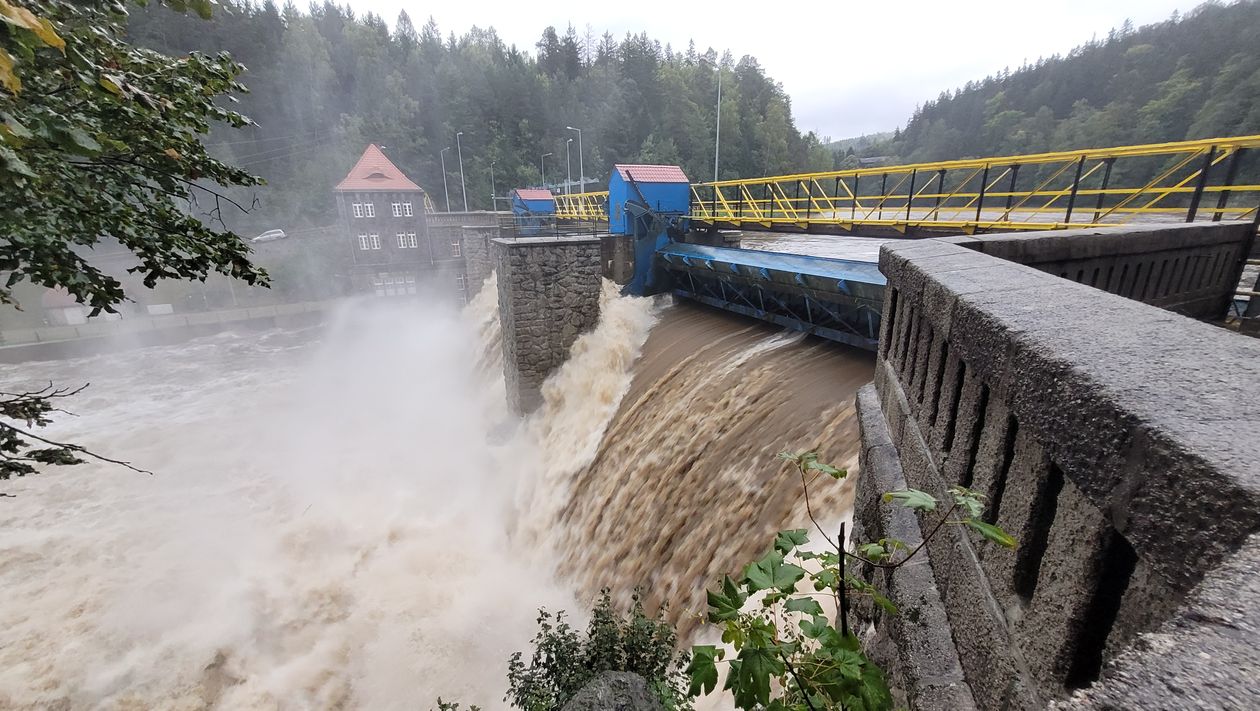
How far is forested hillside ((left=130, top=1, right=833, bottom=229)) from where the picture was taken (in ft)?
181

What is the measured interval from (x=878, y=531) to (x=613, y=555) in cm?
533

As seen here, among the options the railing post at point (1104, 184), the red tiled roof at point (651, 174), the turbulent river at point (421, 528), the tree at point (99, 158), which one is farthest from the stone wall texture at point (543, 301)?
the railing post at point (1104, 184)

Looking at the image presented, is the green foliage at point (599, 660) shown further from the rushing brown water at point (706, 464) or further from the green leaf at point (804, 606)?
the green leaf at point (804, 606)

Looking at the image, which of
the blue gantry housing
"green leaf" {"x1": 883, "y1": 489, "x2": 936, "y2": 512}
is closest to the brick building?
the blue gantry housing

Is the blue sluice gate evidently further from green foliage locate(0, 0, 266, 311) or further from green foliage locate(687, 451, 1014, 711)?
green foliage locate(0, 0, 266, 311)

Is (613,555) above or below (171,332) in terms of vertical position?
above

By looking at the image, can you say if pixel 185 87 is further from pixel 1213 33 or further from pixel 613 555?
pixel 1213 33

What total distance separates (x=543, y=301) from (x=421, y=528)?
5.73 m

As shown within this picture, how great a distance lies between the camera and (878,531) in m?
2.81

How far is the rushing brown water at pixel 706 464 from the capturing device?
19.6 ft

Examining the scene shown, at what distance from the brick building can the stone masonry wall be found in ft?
44.6

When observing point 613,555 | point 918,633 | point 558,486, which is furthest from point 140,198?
point 558,486

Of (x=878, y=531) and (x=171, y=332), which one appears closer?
(x=878, y=531)

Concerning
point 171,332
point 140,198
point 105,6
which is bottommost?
point 171,332
